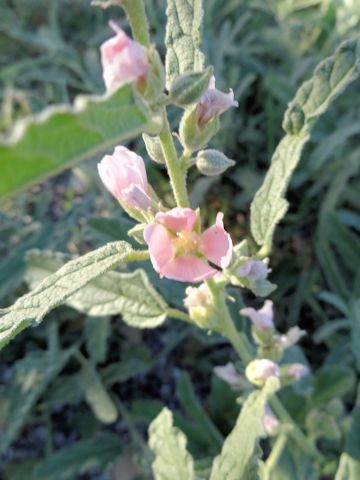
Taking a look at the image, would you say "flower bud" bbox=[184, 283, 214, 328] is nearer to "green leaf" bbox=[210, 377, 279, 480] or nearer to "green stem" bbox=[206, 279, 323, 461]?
"green stem" bbox=[206, 279, 323, 461]

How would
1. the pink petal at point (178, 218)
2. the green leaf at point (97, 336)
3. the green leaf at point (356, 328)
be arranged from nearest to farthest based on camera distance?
the pink petal at point (178, 218)
the green leaf at point (356, 328)
the green leaf at point (97, 336)

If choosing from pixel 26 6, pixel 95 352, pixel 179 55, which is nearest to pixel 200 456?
pixel 95 352

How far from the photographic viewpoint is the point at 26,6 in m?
2.96

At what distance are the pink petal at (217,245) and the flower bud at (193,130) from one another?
0.33 ft

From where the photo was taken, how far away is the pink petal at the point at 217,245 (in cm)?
86

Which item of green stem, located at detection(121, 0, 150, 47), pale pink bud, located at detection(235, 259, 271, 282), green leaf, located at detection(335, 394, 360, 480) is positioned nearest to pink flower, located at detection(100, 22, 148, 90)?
green stem, located at detection(121, 0, 150, 47)

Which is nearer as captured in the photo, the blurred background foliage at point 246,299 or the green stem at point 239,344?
the green stem at point 239,344

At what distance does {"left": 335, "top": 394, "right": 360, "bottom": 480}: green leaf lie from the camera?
129cm

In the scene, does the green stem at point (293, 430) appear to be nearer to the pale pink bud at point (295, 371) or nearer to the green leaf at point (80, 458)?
the pale pink bud at point (295, 371)

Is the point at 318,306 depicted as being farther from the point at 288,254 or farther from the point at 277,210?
the point at 277,210

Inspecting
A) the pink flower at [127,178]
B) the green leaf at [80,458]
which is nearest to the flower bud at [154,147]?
the pink flower at [127,178]

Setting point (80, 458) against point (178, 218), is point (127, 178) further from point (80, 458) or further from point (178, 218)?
point (80, 458)

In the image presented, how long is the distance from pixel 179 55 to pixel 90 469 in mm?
1329

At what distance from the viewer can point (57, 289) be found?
802mm
